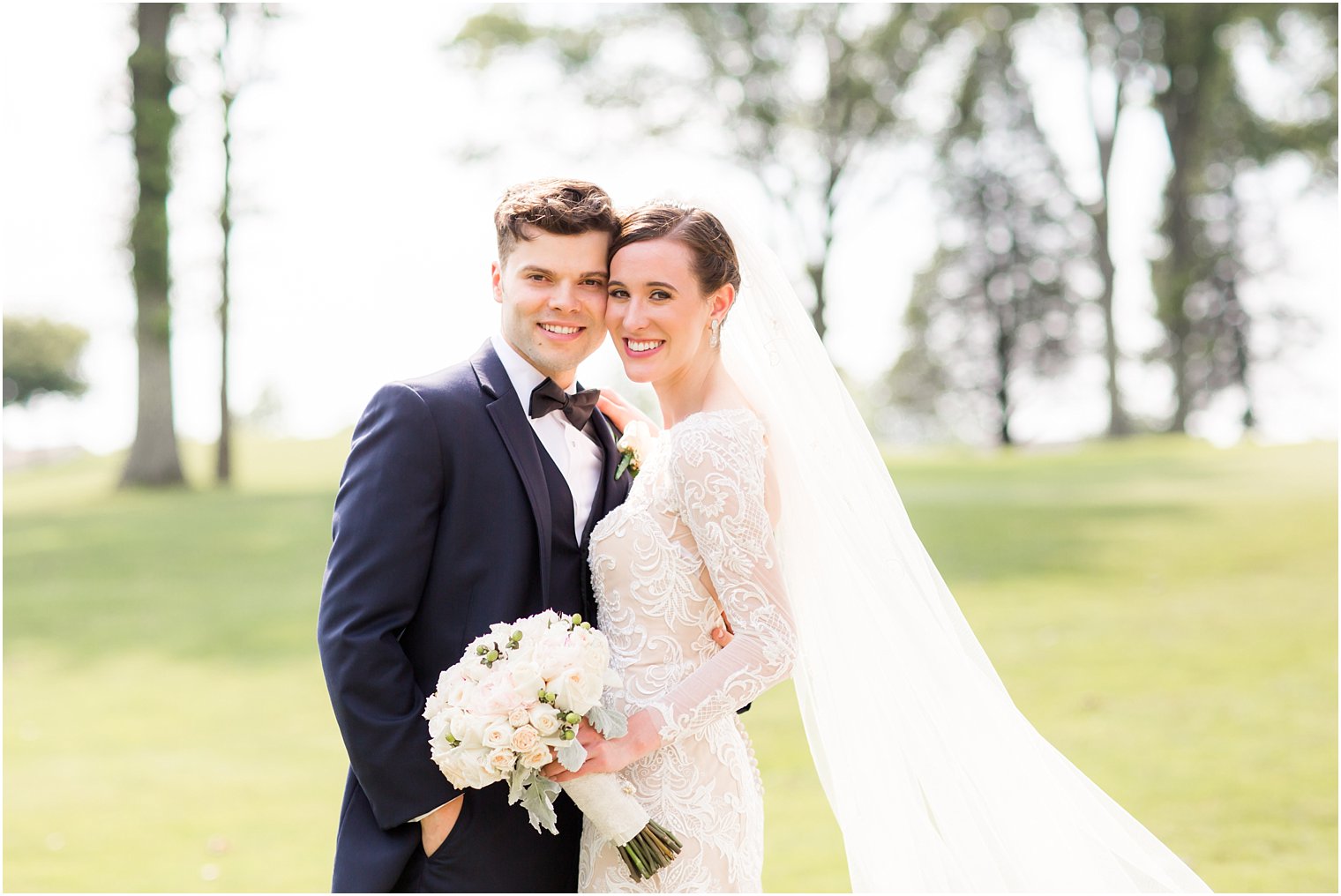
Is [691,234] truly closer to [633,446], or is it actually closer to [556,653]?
[633,446]

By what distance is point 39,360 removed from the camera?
153 ft

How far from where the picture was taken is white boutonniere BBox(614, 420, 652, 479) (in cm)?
425

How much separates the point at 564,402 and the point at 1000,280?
4445cm

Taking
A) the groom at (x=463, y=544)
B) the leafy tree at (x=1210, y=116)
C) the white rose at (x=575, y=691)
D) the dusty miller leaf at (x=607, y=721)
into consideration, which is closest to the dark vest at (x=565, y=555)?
the groom at (x=463, y=544)

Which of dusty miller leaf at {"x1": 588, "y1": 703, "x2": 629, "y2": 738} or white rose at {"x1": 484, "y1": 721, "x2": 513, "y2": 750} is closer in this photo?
white rose at {"x1": 484, "y1": 721, "x2": 513, "y2": 750}

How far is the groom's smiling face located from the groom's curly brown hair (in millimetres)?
24

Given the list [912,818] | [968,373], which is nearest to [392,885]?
[912,818]

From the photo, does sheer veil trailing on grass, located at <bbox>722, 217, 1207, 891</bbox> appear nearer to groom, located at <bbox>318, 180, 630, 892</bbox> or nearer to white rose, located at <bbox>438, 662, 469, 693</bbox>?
groom, located at <bbox>318, 180, 630, 892</bbox>

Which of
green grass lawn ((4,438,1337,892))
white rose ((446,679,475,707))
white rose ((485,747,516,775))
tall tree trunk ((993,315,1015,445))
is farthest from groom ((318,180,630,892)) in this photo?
tall tree trunk ((993,315,1015,445))

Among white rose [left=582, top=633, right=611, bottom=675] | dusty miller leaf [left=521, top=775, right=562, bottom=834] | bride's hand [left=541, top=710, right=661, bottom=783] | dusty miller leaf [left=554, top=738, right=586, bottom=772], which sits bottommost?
dusty miller leaf [left=521, top=775, right=562, bottom=834]

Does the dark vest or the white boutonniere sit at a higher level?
the white boutonniere

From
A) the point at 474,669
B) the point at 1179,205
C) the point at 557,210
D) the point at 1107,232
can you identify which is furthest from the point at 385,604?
the point at 1179,205

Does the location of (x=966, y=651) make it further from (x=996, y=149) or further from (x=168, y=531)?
(x=996, y=149)

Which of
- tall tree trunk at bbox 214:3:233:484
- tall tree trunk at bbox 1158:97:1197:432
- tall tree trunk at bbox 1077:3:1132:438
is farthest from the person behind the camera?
tall tree trunk at bbox 1158:97:1197:432
